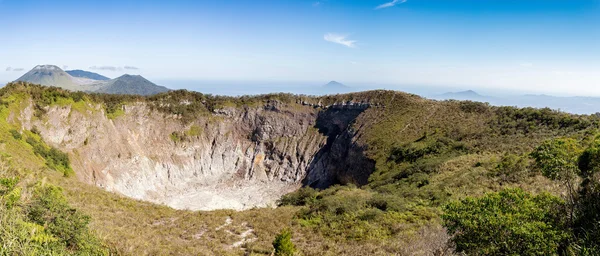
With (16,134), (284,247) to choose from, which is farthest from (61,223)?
(16,134)

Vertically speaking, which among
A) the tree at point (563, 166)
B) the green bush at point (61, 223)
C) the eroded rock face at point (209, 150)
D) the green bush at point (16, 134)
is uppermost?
the tree at point (563, 166)

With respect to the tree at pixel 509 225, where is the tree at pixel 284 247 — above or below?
below

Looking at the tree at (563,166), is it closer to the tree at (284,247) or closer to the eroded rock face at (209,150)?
the tree at (284,247)

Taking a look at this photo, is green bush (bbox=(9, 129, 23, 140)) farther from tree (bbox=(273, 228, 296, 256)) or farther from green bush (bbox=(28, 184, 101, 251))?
tree (bbox=(273, 228, 296, 256))

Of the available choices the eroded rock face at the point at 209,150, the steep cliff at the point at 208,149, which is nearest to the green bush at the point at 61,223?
the steep cliff at the point at 208,149

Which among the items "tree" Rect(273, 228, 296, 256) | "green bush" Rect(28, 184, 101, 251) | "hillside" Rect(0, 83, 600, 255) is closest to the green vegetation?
"green bush" Rect(28, 184, 101, 251)

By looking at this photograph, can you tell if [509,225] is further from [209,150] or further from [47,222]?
[209,150]
